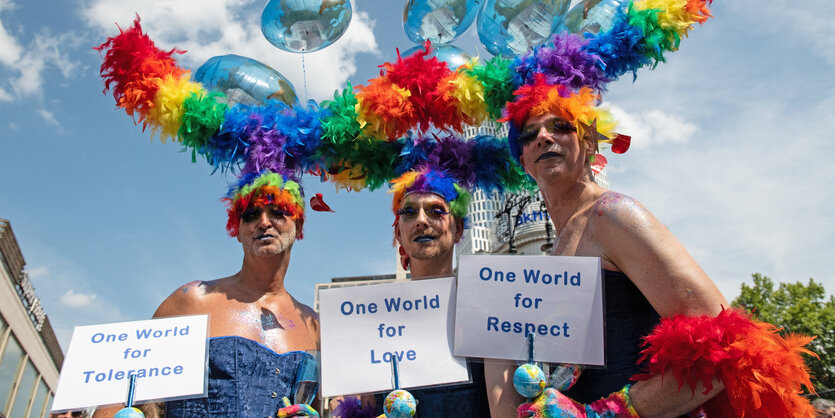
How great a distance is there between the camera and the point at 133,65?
11.3 ft

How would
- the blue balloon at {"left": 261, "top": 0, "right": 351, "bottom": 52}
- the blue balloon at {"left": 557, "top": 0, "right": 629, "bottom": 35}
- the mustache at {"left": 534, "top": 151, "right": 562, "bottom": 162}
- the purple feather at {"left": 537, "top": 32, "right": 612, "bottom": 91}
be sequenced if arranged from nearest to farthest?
the mustache at {"left": 534, "top": 151, "right": 562, "bottom": 162}
the purple feather at {"left": 537, "top": 32, "right": 612, "bottom": 91}
the blue balloon at {"left": 557, "top": 0, "right": 629, "bottom": 35}
the blue balloon at {"left": 261, "top": 0, "right": 351, "bottom": 52}

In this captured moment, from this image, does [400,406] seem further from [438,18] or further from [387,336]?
[438,18]

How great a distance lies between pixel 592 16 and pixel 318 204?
1.93 m

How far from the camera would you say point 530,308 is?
210cm

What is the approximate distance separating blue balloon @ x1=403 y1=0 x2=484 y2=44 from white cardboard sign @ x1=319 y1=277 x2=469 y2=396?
1992 millimetres

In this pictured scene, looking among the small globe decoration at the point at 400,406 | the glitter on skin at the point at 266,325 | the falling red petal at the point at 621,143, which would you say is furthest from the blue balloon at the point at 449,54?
the small globe decoration at the point at 400,406

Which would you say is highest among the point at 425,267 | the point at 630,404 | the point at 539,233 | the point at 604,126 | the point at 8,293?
the point at 539,233

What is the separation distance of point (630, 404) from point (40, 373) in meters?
25.7

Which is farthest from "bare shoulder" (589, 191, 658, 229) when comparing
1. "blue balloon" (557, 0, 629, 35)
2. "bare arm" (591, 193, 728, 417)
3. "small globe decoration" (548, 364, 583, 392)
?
"blue balloon" (557, 0, 629, 35)

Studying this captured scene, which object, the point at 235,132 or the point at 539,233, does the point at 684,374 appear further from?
the point at 539,233

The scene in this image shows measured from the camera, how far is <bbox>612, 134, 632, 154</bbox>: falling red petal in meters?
2.78

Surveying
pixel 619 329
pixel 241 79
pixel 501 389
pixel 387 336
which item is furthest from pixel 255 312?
pixel 619 329

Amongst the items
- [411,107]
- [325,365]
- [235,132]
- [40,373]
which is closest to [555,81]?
[411,107]

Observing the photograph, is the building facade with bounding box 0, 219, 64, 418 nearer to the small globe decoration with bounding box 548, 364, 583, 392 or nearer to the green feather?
the green feather
